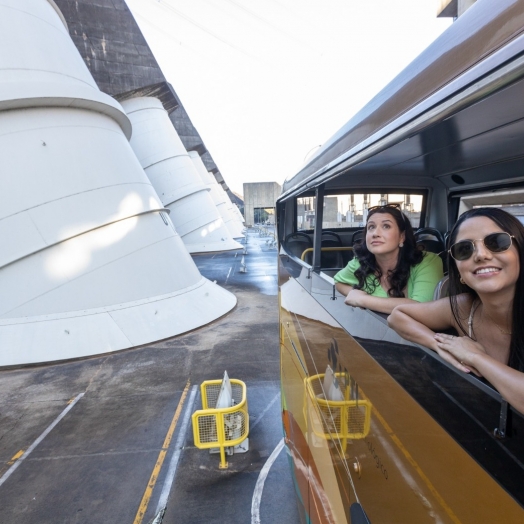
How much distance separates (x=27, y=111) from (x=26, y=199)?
2.24 meters

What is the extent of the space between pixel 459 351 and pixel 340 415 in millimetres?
911

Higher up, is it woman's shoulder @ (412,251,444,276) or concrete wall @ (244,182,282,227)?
woman's shoulder @ (412,251,444,276)

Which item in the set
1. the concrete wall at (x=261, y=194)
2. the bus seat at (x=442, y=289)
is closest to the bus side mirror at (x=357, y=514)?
the bus seat at (x=442, y=289)

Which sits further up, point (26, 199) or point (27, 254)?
point (26, 199)

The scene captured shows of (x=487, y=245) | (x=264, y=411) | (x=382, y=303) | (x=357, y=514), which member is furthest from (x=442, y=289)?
(x=264, y=411)

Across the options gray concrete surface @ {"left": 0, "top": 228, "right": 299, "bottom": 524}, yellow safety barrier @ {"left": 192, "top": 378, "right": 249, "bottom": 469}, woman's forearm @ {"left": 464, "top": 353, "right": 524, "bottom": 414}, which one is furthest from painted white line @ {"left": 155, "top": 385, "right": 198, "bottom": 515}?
woman's forearm @ {"left": 464, "top": 353, "right": 524, "bottom": 414}

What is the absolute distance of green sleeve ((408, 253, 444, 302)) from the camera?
2.13m

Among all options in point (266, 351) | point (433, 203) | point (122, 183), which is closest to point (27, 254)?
point (122, 183)

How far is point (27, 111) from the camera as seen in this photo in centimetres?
859

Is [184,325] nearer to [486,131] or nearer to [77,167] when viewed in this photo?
[77,167]

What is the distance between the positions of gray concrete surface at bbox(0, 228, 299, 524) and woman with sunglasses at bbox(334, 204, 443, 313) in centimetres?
274

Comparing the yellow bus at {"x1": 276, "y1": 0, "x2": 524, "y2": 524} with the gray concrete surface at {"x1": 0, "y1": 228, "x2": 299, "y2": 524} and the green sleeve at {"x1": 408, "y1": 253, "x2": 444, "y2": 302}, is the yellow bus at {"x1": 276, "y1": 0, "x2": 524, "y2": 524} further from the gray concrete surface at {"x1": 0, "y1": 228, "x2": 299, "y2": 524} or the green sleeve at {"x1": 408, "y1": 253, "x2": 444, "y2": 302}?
the gray concrete surface at {"x1": 0, "y1": 228, "x2": 299, "y2": 524}

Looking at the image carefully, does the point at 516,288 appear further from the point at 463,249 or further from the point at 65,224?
the point at 65,224

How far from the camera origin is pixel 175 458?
458 centimetres
